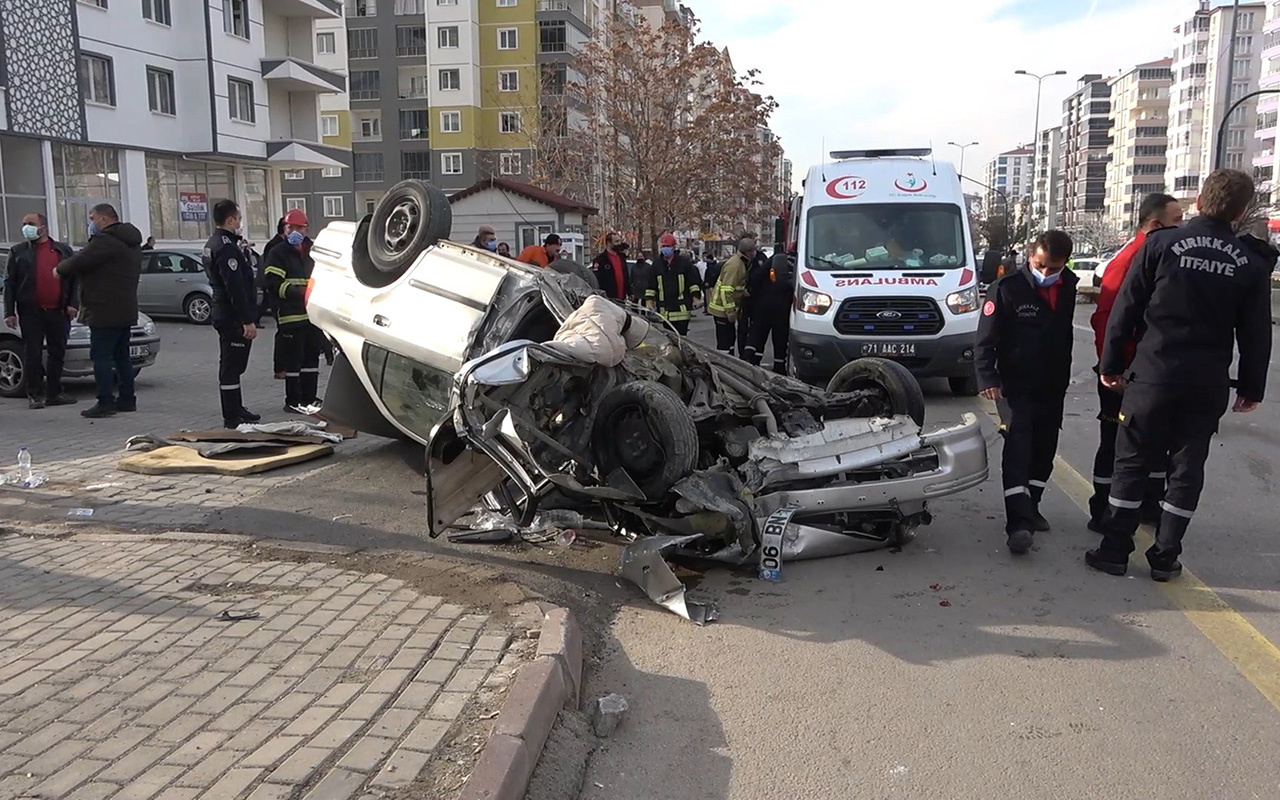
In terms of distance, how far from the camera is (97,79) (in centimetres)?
2789

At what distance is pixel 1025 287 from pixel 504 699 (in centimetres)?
389

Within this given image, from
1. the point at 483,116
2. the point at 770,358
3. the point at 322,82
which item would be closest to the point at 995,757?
the point at 770,358

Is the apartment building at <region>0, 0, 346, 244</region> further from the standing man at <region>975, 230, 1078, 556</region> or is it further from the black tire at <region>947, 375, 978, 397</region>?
the standing man at <region>975, 230, 1078, 556</region>

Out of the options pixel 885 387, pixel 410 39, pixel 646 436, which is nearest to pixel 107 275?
pixel 646 436

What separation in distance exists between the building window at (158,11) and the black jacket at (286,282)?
990 inches

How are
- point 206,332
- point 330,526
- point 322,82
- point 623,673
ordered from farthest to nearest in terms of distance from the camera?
point 322,82 < point 206,332 < point 330,526 < point 623,673

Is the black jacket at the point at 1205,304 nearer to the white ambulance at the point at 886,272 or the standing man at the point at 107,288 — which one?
the white ambulance at the point at 886,272

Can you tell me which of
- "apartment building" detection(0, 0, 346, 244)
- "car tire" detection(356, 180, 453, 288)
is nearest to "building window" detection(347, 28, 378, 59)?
"apartment building" detection(0, 0, 346, 244)

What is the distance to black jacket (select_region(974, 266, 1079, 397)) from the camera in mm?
5691

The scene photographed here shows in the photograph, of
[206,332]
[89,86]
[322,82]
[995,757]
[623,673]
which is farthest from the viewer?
[322,82]

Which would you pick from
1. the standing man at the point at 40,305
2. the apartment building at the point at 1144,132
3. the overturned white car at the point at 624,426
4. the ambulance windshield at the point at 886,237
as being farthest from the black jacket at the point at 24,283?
the apartment building at the point at 1144,132

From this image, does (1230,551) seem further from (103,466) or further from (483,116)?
(483,116)

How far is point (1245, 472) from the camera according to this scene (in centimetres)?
753

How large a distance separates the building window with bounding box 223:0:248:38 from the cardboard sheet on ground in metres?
29.9
